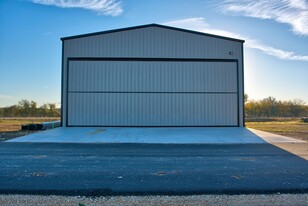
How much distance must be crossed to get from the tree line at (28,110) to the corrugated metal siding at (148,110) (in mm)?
27172

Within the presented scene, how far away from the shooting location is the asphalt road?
15.0 ft

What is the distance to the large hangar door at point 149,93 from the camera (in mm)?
17078

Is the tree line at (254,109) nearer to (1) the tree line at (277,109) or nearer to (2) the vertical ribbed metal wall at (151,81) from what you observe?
(1) the tree line at (277,109)

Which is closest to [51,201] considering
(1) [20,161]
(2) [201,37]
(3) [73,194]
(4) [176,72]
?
(3) [73,194]

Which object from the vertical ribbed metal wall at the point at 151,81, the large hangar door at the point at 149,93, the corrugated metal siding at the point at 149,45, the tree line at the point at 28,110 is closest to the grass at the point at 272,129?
the vertical ribbed metal wall at the point at 151,81

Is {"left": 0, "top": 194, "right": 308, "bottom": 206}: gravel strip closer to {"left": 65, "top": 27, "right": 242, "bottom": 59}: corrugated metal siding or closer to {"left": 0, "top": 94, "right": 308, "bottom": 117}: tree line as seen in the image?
{"left": 65, "top": 27, "right": 242, "bottom": 59}: corrugated metal siding

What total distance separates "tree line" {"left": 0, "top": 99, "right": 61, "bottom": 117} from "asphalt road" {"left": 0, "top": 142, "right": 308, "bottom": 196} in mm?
35491

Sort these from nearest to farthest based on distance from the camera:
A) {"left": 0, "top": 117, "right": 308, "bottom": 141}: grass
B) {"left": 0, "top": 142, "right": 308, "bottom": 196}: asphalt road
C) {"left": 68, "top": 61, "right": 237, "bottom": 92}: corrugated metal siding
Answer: {"left": 0, "top": 142, "right": 308, "bottom": 196}: asphalt road < {"left": 0, "top": 117, "right": 308, "bottom": 141}: grass < {"left": 68, "top": 61, "right": 237, "bottom": 92}: corrugated metal siding

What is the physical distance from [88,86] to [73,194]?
13535 millimetres

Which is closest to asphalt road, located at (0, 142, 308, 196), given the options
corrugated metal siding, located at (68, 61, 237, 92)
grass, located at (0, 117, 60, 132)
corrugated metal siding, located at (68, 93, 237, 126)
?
corrugated metal siding, located at (68, 93, 237, 126)

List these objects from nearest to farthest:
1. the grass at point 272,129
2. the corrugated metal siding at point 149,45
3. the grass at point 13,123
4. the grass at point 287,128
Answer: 1. the grass at point 272,129
2. the grass at point 287,128
3. the corrugated metal siding at point 149,45
4. the grass at point 13,123

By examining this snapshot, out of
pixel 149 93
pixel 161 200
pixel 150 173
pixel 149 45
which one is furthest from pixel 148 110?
pixel 161 200

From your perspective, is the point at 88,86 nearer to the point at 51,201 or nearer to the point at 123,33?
the point at 123,33

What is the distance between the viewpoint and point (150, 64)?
689 inches
